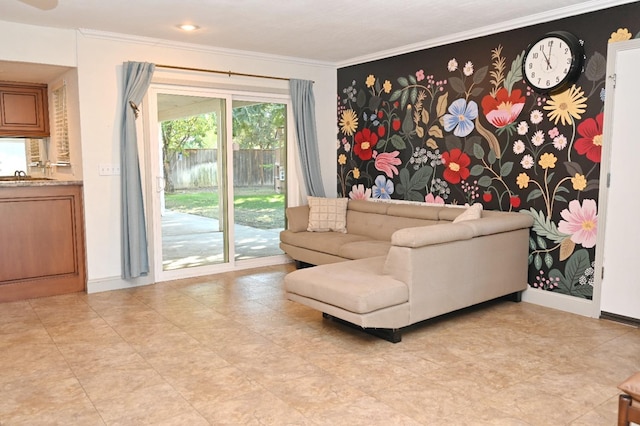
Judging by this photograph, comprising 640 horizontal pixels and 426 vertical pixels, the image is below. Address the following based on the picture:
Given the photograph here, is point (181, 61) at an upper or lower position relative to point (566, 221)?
upper

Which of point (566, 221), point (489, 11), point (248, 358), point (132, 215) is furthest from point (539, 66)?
point (132, 215)

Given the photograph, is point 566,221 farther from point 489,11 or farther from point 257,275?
point 257,275

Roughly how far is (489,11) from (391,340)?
2.74m

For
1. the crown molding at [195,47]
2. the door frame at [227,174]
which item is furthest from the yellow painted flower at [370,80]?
the door frame at [227,174]

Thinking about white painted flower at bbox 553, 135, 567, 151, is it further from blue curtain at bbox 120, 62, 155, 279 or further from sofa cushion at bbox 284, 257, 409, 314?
blue curtain at bbox 120, 62, 155, 279

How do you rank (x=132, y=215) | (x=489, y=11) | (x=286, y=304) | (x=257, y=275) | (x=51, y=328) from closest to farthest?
(x=51, y=328) < (x=489, y=11) < (x=286, y=304) < (x=132, y=215) < (x=257, y=275)

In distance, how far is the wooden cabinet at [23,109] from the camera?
581 cm

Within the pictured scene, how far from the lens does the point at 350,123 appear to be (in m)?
6.20

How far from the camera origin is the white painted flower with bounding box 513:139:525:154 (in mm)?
4380

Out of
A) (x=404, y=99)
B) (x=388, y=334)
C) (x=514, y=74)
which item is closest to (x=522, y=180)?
(x=514, y=74)

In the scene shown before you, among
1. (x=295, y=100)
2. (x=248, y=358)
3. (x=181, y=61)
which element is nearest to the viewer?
(x=248, y=358)

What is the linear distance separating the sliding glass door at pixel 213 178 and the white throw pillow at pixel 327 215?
2.11 feet

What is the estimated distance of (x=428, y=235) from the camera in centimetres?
344

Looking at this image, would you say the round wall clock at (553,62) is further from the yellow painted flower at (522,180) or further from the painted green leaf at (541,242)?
the painted green leaf at (541,242)
